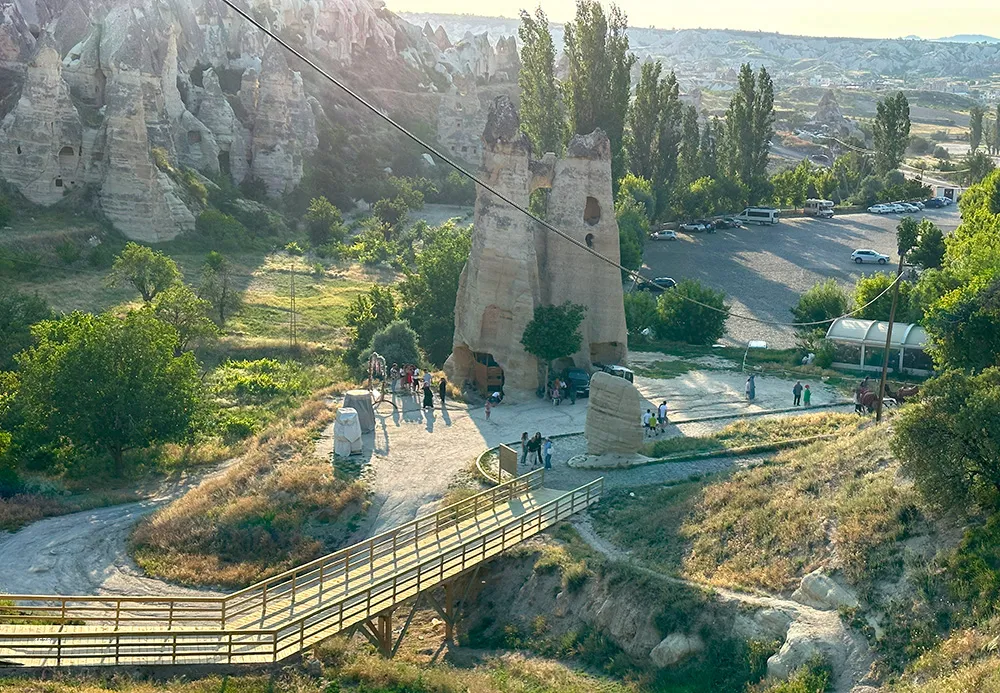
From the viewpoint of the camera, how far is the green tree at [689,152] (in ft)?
271

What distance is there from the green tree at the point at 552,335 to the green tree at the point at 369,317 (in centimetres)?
916

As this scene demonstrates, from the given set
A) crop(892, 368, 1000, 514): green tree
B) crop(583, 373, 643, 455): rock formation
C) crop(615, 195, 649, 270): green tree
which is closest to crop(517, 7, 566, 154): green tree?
crop(615, 195, 649, 270): green tree

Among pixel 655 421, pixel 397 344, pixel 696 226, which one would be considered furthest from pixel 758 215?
pixel 655 421

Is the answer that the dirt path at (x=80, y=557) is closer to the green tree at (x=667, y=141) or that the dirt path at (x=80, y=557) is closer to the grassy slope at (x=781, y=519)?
the grassy slope at (x=781, y=519)

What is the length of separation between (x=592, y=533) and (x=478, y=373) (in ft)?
43.0

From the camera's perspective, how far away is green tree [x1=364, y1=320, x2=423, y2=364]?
39.4m

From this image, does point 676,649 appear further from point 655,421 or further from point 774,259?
point 774,259

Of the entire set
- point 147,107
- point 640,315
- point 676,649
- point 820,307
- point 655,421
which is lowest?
point 676,649

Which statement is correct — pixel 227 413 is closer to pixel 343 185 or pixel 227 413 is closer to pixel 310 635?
pixel 310 635

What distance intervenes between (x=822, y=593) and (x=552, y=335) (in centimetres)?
1718

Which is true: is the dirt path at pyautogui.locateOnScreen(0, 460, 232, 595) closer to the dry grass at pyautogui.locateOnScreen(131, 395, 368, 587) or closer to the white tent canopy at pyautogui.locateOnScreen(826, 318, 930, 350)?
the dry grass at pyautogui.locateOnScreen(131, 395, 368, 587)

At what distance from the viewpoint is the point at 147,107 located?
62.9 m

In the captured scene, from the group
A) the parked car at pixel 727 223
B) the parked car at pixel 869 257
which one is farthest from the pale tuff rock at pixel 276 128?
the parked car at pixel 869 257

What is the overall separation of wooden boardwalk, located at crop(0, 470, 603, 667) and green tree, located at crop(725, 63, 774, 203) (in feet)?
198
